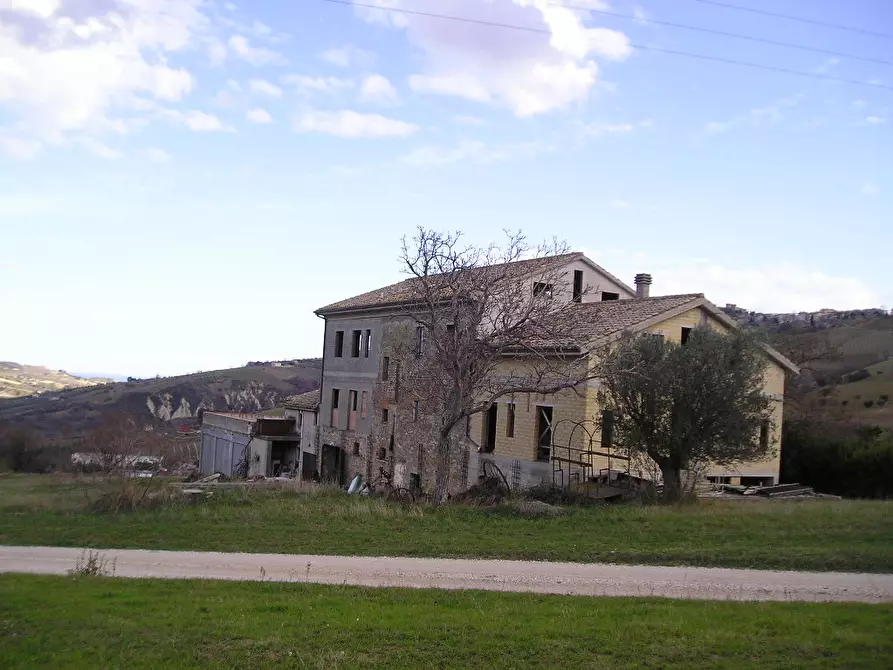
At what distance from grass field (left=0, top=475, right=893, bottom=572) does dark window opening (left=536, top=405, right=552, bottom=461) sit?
6.78 m

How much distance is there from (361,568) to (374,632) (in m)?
3.94

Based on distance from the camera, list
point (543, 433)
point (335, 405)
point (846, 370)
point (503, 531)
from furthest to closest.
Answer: point (846, 370) → point (335, 405) → point (543, 433) → point (503, 531)

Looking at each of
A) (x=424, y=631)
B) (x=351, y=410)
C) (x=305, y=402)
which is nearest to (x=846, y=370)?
(x=351, y=410)

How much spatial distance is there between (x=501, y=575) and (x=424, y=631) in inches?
133

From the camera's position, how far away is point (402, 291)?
3509 centimetres

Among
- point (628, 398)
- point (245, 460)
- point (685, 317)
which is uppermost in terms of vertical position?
point (685, 317)

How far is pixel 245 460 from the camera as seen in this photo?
43312 millimetres

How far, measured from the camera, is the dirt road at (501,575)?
10.4 metres

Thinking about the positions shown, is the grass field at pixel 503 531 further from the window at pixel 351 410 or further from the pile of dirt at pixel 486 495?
the window at pixel 351 410

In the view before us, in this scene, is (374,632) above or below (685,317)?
below

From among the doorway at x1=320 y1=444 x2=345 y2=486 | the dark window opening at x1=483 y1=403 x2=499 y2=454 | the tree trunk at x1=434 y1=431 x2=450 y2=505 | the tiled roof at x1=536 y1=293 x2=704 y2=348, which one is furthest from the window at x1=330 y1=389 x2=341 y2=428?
the tree trunk at x1=434 y1=431 x2=450 y2=505

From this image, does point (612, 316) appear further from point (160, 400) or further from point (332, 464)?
→ point (160, 400)

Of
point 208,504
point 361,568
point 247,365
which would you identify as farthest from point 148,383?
point 361,568

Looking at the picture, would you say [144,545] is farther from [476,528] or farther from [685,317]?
[685,317]
